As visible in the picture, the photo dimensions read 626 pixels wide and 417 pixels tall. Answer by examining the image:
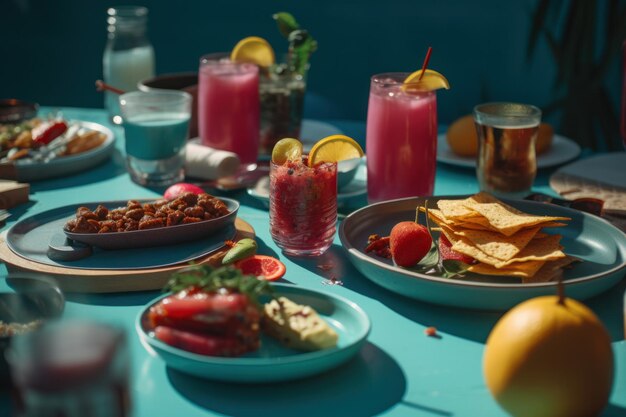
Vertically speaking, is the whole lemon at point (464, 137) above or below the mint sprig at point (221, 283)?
below

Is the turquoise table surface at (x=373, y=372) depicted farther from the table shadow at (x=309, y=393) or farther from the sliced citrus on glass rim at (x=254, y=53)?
the sliced citrus on glass rim at (x=254, y=53)

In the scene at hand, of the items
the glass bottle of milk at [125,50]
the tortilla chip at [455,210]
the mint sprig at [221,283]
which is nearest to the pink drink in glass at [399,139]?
the tortilla chip at [455,210]

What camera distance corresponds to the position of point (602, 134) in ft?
10.7

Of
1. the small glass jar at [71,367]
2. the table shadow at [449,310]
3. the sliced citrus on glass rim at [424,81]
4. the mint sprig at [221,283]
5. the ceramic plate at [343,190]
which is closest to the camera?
the small glass jar at [71,367]

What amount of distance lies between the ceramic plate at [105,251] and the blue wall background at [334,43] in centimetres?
209

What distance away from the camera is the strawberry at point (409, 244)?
4.27 ft

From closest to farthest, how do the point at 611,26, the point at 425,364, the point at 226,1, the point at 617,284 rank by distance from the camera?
1. the point at 425,364
2. the point at 617,284
3. the point at 611,26
4. the point at 226,1

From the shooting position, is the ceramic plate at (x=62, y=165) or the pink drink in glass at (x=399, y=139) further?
the ceramic plate at (x=62, y=165)

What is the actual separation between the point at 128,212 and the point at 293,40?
30.2 inches

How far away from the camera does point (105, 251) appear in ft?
4.58

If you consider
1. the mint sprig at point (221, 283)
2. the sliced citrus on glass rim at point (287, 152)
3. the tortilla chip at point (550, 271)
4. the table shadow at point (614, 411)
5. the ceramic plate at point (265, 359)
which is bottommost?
the table shadow at point (614, 411)

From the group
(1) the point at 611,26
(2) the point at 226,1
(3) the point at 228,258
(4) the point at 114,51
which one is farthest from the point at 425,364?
(2) the point at 226,1

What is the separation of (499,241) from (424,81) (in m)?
0.44

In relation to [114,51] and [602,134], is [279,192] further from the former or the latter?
[602,134]
